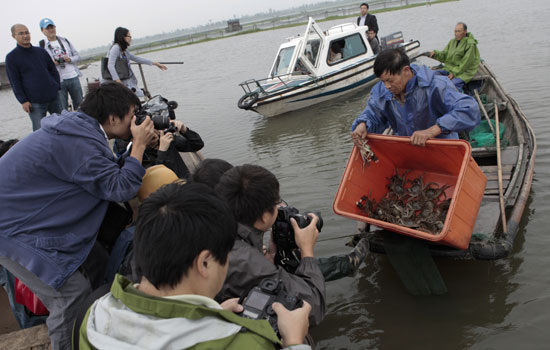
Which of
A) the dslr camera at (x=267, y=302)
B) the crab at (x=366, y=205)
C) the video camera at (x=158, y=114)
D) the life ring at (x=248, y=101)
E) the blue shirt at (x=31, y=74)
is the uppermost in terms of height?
the blue shirt at (x=31, y=74)

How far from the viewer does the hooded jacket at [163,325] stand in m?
1.14

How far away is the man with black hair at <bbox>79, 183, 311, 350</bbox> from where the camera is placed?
3.77ft

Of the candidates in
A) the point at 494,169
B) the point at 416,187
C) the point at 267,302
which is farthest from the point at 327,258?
the point at 494,169

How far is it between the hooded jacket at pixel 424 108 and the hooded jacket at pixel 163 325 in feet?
8.95

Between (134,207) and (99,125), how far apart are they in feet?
2.00

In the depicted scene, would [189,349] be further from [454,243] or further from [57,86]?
[57,86]

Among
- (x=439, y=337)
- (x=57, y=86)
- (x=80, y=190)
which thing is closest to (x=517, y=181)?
(x=439, y=337)

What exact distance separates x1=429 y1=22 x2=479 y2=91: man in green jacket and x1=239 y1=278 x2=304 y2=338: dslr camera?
689cm

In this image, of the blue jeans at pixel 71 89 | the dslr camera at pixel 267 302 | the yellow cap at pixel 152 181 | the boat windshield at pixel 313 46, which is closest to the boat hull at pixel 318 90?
the boat windshield at pixel 313 46

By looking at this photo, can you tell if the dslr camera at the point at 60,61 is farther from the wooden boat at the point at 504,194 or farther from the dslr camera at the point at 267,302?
the dslr camera at the point at 267,302

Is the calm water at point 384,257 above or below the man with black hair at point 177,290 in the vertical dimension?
below

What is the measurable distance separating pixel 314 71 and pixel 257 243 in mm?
9566

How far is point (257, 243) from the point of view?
232 cm

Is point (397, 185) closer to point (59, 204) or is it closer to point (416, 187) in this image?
point (416, 187)
